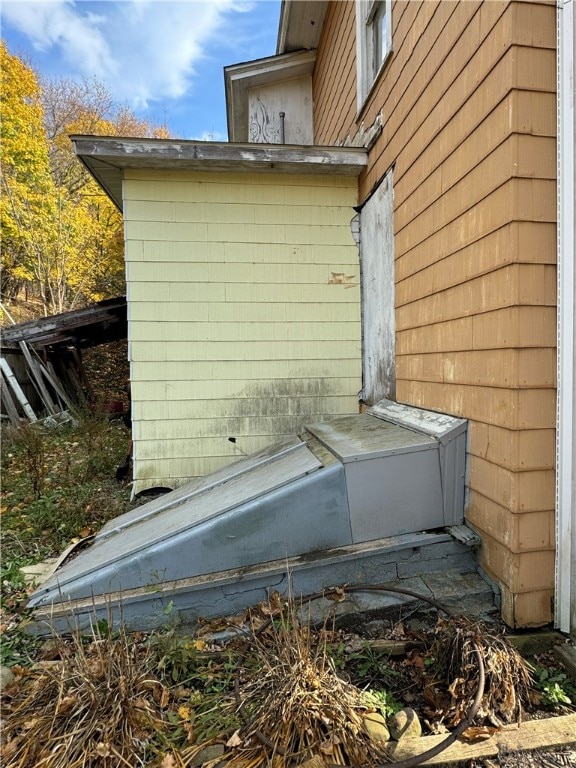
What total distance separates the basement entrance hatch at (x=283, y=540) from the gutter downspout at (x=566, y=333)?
58 cm

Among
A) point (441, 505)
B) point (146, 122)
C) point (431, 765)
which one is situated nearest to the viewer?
point (431, 765)

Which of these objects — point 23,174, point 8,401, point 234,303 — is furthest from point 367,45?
point 23,174

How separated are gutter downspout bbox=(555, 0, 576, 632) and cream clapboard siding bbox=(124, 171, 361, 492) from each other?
2.69 m

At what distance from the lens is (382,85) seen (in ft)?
12.7

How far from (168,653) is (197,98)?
9433 millimetres

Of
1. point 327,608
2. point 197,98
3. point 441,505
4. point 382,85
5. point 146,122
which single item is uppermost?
point 146,122

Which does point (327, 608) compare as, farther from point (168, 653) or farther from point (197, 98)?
point (197, 98)

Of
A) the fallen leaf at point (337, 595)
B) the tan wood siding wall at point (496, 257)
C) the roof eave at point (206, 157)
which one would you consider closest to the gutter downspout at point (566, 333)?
the tan wood siding wall at point (496, 257)

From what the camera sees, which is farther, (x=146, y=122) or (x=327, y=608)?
(x=146, y=122)

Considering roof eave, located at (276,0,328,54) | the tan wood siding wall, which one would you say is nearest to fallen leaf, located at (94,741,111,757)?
the tan wood siding wall

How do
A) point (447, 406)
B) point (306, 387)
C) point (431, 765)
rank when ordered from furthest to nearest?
point (306, 387), point (447, 406), point (431, 765)

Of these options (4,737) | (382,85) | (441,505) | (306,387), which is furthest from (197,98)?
(4,737)

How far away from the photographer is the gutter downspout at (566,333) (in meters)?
2.06

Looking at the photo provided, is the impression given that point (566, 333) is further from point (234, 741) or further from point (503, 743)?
point (234, 741)
